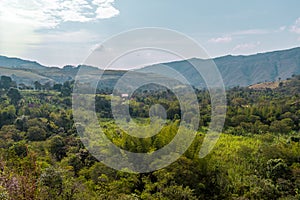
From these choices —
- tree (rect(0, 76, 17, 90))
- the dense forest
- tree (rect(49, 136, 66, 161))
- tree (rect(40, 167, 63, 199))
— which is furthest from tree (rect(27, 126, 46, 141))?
tree (rect(0, 76, 17, 90))

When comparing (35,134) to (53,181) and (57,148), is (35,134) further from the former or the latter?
(53,181)

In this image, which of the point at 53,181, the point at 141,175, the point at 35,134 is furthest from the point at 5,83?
the point at 53,181

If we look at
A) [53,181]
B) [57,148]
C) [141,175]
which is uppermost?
[53,181]

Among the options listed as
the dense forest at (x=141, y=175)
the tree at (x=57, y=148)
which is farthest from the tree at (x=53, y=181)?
the tree at (x=57, y=148)

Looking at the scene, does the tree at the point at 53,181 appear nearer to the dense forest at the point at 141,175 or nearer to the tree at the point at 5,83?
the dense forest at the point at 141,175

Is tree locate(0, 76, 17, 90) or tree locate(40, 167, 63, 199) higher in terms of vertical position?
tree locate(0, 76, 17, 90)

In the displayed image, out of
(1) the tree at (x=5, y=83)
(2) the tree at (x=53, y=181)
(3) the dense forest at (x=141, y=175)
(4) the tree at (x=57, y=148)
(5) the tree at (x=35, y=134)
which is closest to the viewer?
(3) the dense forest at (x=141, y=175)

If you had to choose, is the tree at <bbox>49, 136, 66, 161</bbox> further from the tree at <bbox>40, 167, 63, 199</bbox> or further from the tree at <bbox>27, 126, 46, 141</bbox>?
the tree at <bbox>40, 167, 63, 199</bbox>

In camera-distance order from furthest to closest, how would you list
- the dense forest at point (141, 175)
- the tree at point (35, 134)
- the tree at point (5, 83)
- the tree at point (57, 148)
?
1. the tree at point (5, 83)
2. the tree at point (35, 134)
3. the tree at point (57, 148)
4. the dense forest at point (141, 175)

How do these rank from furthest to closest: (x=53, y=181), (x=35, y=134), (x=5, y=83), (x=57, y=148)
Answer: (x=5, y=83) < (x=35, y=134) < (x=57, y=148) < (x=53, y=181)

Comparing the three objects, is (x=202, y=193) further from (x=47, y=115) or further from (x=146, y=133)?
(x=47, y=115)

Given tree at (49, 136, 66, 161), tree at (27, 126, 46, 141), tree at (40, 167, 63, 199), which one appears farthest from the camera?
tree at (27, 126, 46, 141)

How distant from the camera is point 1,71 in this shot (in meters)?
122

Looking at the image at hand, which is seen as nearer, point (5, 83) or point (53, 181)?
point (53, 181)
